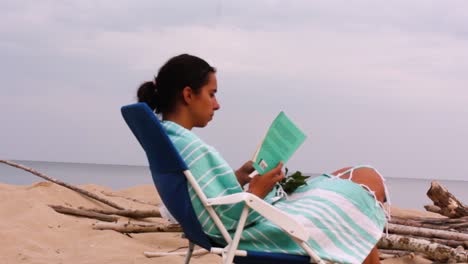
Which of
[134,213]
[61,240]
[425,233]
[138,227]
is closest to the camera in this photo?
[425,233]

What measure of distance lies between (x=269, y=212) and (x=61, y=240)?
3768 mm

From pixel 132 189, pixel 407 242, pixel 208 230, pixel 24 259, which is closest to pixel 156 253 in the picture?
pixel 24 259

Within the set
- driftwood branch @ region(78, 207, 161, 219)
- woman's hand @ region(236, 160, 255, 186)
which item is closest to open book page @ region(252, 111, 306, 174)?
woman's hand @ region(236, 160, 255, 186)

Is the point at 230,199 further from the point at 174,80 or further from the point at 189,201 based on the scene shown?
the point at 174,80

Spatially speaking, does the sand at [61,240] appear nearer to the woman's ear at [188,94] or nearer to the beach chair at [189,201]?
the beach chair at [189,201]

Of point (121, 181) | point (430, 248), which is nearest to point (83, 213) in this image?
point (430, 248)

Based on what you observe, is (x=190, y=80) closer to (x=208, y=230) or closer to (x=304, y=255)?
→ (x=208, y=230)

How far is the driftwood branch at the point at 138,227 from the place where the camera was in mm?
6383

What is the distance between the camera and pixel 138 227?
651 cm

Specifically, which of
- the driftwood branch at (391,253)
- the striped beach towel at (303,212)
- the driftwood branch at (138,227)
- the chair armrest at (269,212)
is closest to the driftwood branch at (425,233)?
the driftwood branch at (391,253)

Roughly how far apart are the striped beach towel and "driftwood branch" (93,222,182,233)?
2866 millimetres

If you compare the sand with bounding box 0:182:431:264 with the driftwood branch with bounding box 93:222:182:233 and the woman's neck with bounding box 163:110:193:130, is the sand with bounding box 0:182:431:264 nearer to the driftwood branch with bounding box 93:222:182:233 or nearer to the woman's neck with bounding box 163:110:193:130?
the driftwood branch with bounding box 93:222:182:233

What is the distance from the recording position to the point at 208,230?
332 centimetres

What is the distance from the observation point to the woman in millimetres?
3297
